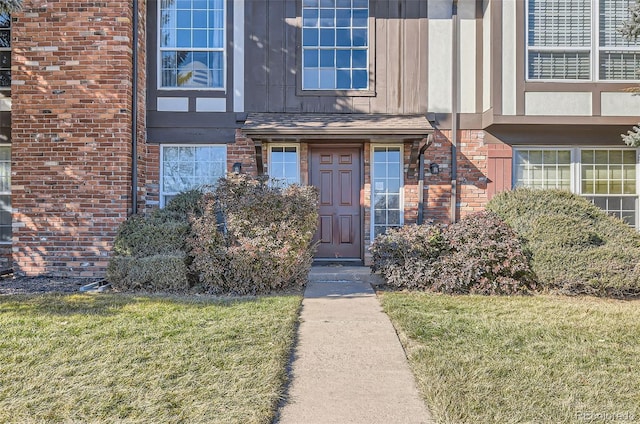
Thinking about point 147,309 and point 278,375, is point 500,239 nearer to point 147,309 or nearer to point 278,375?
point 278,375

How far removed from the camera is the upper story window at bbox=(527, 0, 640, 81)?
7.50 metres

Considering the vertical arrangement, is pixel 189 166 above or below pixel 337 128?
below

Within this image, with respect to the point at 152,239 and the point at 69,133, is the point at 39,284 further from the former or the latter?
the point at 69,133

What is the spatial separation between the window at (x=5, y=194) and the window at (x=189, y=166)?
2.83 meters

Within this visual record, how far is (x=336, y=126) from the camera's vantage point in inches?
293

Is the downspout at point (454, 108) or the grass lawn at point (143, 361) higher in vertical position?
the downspout at point (454, 108)

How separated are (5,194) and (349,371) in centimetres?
780

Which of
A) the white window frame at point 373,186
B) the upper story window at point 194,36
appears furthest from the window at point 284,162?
the upper story window at point 194,36

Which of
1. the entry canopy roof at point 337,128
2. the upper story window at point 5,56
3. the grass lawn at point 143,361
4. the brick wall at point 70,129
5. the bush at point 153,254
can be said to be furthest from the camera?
the upper story window at point 5,56

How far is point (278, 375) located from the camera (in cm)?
322

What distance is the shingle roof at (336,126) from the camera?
24.2ft

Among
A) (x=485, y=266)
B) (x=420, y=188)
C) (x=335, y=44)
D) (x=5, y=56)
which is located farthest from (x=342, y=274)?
(x=5, y=56)

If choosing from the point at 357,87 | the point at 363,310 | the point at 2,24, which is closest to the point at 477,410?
the point at 363,310

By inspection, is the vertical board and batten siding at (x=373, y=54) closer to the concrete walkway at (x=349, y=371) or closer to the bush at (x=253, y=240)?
the bush at (x=253, y=240)
